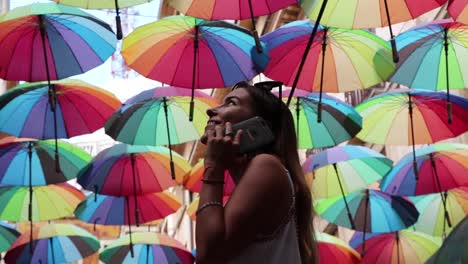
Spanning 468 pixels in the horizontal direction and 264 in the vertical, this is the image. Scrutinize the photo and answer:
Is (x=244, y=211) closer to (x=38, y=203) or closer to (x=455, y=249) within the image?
(x=455, y=249)

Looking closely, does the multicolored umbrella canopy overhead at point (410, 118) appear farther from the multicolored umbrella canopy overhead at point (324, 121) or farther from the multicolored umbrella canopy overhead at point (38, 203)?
the multicolored umbrella canopy overhead at point (38, 203)

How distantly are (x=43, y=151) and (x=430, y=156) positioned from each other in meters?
4.78

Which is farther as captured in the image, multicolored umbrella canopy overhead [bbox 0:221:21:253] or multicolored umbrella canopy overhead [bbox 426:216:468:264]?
multicolored umbrella canopy overhead [bbox 0:221:21:253]

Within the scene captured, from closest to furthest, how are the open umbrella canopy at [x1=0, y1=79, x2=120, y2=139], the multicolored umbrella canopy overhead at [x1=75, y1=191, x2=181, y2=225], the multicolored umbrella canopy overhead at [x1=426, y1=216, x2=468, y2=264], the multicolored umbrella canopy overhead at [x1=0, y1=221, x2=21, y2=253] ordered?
the multicolored umbrella canopy overhead at [x1=426, y1=216, x2=468, y2=264], the open umbrella canopy at [x1=0, y1=79, x2=120, y2=139], the multicolored umbrella canopy overhead at [x1=75, y1=191, x2=181, y2=225], the multicolored umbrella canopy overhead at [x1=0, y1=221, x2=21, y2=253]

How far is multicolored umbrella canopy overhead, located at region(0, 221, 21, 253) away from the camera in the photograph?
36.4 ft

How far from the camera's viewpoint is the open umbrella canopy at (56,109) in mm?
8594

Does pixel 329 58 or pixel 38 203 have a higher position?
pixel 329 58

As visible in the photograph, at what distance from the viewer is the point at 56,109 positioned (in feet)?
29.0

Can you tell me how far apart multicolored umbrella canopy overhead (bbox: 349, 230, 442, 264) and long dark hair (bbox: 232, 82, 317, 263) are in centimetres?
828

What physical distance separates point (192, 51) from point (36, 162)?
3.10m

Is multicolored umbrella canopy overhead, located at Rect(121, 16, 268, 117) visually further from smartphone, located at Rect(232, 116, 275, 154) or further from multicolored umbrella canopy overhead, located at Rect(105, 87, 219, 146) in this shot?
smartphone, located at Rect(232, 116, 275, 154)

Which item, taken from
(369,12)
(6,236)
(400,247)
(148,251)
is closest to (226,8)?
(369,12)

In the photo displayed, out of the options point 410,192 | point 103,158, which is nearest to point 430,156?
point 410,192

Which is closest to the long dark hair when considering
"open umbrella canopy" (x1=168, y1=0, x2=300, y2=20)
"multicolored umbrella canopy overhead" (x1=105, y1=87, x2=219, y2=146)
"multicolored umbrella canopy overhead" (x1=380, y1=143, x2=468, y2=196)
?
"open umbrella canopy" (x1=168, y1=0, x2=300, y2=20)
